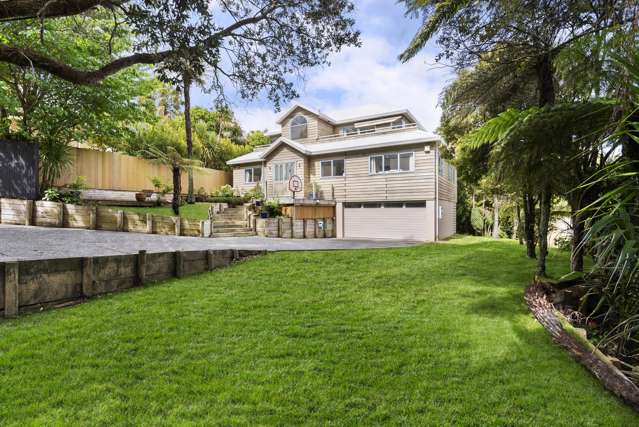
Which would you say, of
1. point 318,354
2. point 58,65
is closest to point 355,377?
point 318,354

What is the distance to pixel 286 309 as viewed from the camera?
5.38 metres

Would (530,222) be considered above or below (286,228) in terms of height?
above

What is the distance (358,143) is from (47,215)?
1347cm

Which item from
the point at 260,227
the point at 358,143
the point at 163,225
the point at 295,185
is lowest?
the point at 260,227

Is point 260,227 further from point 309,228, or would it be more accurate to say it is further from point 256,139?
point 256,139

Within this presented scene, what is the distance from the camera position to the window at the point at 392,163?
16.3 m

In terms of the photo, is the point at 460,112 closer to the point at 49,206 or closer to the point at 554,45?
the point at 554,45

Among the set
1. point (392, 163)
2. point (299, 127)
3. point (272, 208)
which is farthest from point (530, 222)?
point (299, 127)

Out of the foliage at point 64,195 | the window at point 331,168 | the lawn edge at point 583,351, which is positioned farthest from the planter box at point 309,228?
the lawn edge at point 583,351

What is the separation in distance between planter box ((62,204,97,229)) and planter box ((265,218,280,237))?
20.8ft

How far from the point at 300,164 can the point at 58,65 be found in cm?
1408

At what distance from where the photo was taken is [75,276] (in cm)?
516

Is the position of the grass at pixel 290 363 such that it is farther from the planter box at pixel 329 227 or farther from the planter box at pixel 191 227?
the planter box at pixel 329 227

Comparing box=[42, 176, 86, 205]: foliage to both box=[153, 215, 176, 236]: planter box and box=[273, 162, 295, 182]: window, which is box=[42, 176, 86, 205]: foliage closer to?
box=[153, 215, 176, 236]: planter box
